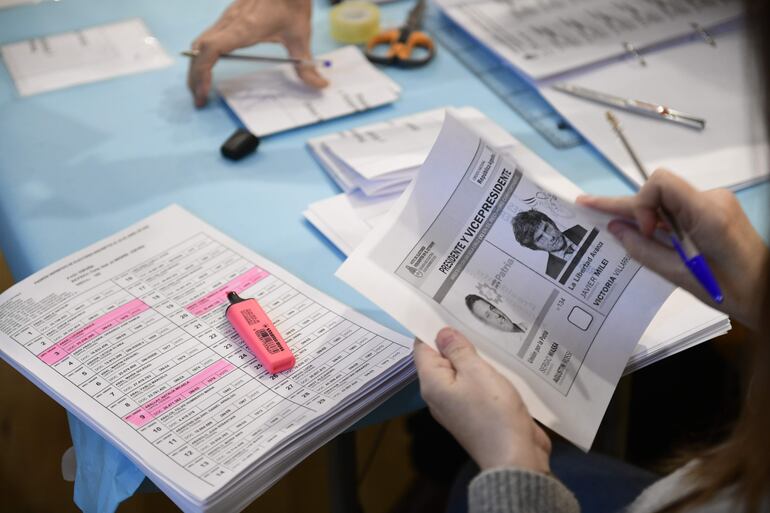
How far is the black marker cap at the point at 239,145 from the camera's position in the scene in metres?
1.01

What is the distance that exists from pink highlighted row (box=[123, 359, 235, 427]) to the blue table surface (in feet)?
0.50

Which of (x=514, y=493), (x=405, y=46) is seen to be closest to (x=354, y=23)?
(x=405, y=46)

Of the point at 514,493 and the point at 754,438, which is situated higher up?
the point at 754,438

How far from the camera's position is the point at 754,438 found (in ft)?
1.85

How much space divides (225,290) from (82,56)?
580 mm

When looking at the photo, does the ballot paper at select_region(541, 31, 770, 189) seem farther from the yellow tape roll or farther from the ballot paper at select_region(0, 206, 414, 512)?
the ballot paper at select_region(0, 206, 414, 512)

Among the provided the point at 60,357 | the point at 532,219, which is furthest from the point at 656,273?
the point at 60,357

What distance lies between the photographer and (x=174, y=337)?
0.76 m

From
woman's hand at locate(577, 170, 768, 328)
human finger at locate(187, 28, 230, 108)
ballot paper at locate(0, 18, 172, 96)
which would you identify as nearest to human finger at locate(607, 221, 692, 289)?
woman's hand at locate(577, 170, 768, 328)

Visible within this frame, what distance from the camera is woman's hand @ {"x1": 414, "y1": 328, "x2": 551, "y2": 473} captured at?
66 cm

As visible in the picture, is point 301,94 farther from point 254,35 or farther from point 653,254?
point 653,254

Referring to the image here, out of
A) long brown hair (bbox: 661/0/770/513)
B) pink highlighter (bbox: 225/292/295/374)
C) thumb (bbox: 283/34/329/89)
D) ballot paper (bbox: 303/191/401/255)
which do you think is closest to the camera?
long brown hair (bbox: 661/0/770/513)

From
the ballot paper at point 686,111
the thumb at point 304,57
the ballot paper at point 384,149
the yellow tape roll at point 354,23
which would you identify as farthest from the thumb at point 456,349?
the yellow tape roll at point 354,23

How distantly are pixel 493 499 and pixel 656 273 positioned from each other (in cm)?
29
